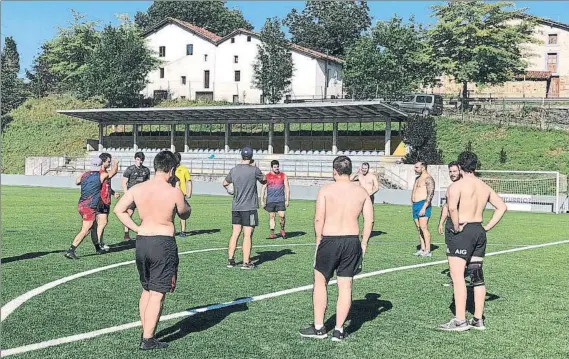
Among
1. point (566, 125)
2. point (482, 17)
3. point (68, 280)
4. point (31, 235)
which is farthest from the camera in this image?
point (482, 17)

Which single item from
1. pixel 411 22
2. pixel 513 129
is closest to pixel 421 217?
pixel 513 129

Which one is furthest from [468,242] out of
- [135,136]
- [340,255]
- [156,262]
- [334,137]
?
[135,136]

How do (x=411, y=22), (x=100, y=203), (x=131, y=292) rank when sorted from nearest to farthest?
(x=131, y=292) → (x=100, y=203) → (x=411, y=22)

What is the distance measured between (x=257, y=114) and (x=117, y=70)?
72.7 feet

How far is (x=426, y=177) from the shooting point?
1306cm

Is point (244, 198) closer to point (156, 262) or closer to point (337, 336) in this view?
point (337, 336)

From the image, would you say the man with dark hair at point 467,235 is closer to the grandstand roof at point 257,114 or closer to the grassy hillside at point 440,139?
the grassy hillside at point 440,139

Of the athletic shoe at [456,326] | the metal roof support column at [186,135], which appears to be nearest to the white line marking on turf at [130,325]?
the athletic shoe at [456,326]

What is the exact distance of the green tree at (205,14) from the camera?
99.9 meters

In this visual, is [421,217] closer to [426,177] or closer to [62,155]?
[426,177]

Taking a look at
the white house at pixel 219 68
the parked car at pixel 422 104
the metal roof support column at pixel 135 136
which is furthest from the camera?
the white house at pixel 219 68

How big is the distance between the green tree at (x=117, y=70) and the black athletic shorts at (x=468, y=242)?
210 feet

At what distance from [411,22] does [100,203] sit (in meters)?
55.8

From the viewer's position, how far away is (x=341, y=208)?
6.65 m
